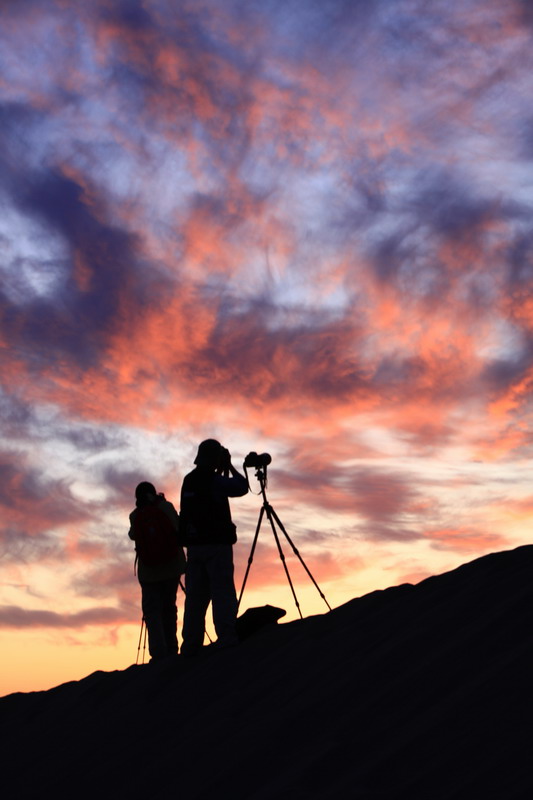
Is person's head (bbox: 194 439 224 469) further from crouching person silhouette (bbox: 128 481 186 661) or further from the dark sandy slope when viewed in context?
the dark sandy slope

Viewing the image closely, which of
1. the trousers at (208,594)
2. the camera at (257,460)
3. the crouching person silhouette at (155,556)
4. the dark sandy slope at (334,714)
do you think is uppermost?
the camera at (257,460)

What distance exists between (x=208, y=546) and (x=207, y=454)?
82 cm

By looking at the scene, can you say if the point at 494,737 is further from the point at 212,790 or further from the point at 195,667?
the point at 195,667

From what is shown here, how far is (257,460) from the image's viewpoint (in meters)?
8.93

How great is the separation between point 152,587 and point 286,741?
4535 millimetres

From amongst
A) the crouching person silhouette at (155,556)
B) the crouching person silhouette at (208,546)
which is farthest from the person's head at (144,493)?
the crouching person silhouette at (208,546)

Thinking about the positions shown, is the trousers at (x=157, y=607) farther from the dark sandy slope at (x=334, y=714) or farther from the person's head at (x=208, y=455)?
the person's head at (x=208, y=455)

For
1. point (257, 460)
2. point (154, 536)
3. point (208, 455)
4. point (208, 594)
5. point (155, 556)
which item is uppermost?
point (257, 460)

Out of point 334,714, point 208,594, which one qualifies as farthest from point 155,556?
point 334,714

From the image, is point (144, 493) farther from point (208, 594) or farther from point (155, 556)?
point (208, 594)

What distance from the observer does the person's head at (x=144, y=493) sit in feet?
30.2

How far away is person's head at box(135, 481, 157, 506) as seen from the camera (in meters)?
9.20

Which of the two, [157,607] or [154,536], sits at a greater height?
[154,536]

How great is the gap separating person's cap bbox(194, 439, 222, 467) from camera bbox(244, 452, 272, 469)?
33.9 inches
